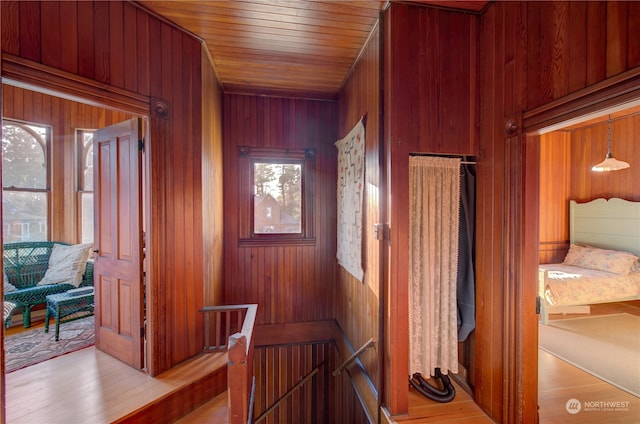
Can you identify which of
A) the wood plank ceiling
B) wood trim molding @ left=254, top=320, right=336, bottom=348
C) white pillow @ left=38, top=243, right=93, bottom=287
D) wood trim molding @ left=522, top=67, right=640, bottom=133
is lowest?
wood trim molding @ left=254, top=320, right=336, bottom=348

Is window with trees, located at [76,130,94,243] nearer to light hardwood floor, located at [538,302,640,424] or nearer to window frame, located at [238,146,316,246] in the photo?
window frame, located at [238,146,316,246]

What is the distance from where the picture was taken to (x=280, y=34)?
224cm

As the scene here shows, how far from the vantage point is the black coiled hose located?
1.89m

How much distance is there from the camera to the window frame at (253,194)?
3377 millimetres

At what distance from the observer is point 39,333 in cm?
265

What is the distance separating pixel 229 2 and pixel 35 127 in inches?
137

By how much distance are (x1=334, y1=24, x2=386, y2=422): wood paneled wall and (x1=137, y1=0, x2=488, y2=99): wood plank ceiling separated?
21 cm

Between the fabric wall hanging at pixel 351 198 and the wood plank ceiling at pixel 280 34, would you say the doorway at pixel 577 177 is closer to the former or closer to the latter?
the fabric wall hanging at pixel 351 198

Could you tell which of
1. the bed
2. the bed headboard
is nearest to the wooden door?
the bed

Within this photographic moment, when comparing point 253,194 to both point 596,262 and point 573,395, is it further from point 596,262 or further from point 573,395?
point 596,262

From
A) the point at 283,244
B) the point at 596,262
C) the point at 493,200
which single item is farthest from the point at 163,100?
the point at 596,262

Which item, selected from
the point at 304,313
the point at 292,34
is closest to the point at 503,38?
the point at 292,34

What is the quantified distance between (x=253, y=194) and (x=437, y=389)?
286 centimetres

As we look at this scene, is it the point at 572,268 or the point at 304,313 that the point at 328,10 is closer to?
the point at 304,313
